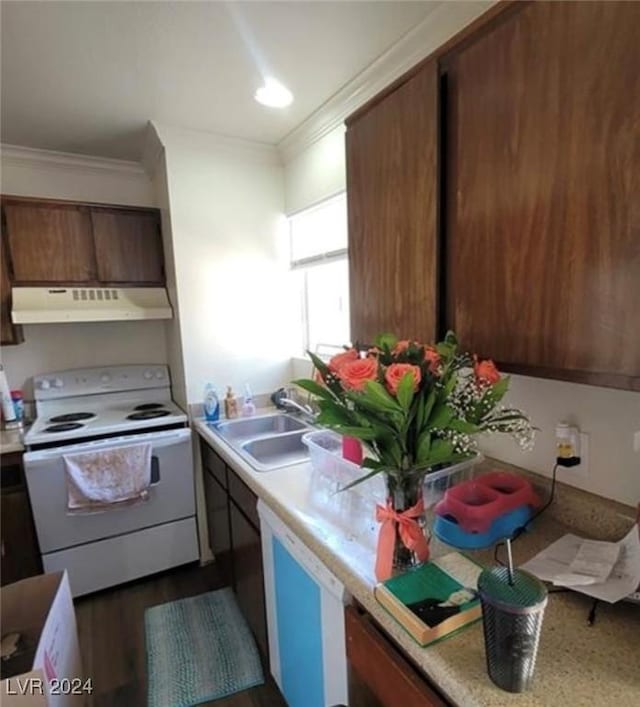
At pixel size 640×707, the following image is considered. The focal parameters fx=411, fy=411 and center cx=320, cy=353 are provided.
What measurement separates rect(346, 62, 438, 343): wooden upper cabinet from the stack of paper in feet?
2.07

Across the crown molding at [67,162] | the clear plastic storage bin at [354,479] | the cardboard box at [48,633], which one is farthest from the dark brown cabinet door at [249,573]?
the crown molding at [67,162]

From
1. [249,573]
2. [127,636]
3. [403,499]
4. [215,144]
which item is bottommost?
[127,636]

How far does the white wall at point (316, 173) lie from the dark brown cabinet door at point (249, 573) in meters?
1.69

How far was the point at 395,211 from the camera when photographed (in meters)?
1.25

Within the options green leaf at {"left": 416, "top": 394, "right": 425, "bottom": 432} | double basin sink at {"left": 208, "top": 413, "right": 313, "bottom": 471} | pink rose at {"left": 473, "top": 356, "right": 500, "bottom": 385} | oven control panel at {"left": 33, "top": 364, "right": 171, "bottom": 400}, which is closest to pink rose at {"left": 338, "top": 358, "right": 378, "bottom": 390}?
green leaf at {"left": 416, "top": 394, "right": 425, "bottom": 432}

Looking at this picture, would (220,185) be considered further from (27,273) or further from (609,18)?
(609,18)

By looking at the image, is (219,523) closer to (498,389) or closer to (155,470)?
(155,470)

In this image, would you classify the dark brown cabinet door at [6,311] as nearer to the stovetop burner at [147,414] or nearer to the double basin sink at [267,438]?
the stovetop burner at [147,414]

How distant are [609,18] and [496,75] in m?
0.24

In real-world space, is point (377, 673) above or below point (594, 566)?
below

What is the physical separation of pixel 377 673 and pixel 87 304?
235 cm

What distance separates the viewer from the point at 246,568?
6.16ft

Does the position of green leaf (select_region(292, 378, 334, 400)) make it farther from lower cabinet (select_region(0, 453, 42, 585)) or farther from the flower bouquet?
lower cabinet (select_region(0, 453, 42, 585))

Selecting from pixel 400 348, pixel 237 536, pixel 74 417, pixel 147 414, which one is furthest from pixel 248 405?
pixel 400 348
